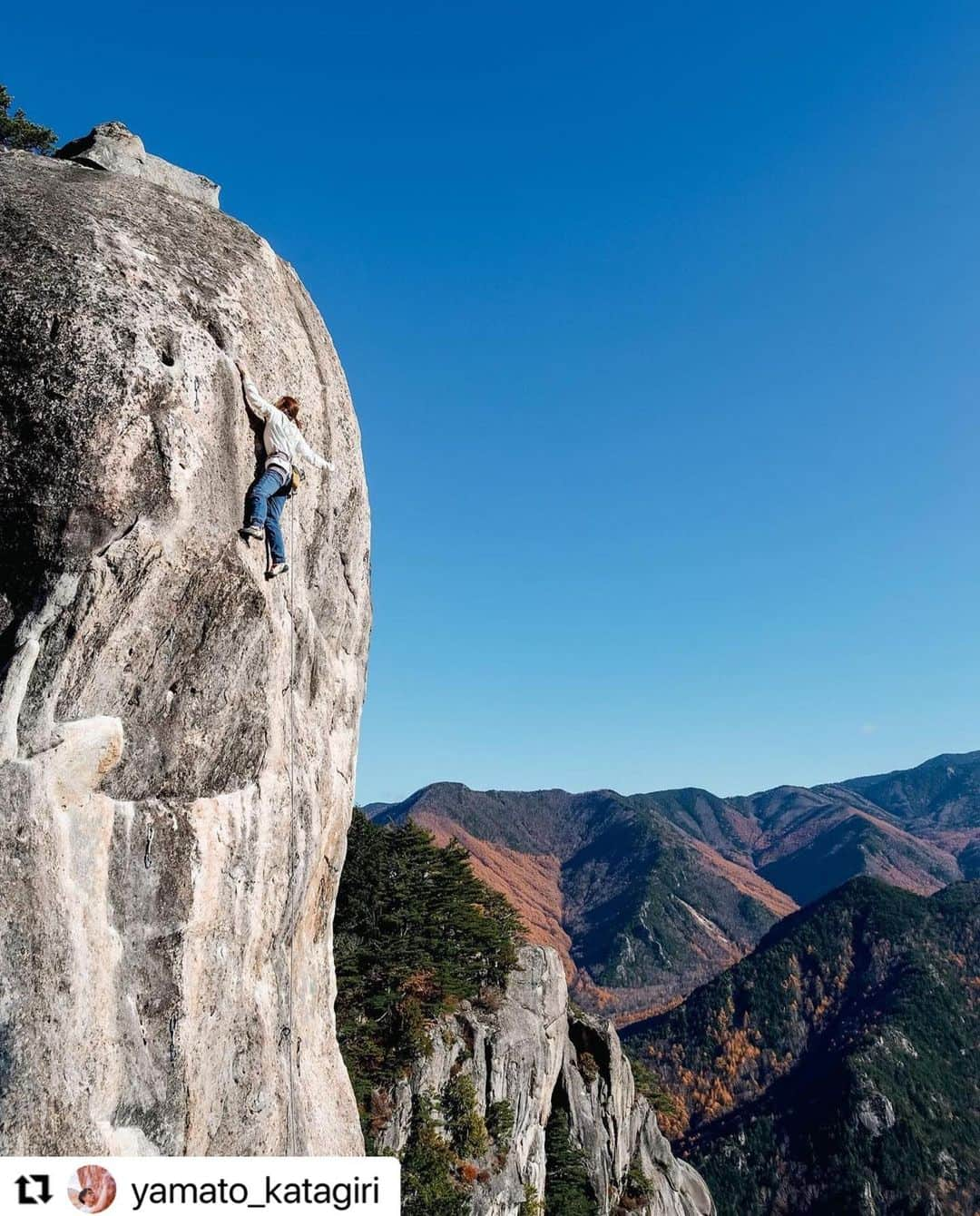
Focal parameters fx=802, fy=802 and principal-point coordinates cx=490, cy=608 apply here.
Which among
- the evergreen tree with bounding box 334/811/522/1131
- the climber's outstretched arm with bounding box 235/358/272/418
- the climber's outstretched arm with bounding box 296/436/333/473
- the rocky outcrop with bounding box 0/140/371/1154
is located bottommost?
the evergreen tree with bounding box 334/811/522/1131

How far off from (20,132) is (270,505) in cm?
2256

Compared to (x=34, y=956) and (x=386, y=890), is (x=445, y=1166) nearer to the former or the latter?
(x=386, y=890)

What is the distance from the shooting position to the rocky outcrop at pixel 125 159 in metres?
15.7

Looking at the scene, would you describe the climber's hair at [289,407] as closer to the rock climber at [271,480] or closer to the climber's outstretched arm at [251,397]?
the rock climber at [271,480]

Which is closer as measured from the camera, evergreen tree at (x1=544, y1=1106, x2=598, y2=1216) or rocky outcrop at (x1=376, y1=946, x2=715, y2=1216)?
rocky outcrop at (x1=376, y1=946, x2=715, y2=1216)

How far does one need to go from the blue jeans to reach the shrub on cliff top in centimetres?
2191

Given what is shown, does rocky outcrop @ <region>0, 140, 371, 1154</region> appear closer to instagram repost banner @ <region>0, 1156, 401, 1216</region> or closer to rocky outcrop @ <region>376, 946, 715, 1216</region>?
instagram repost banner @ <region>0, 1156, 401, 1216</region>

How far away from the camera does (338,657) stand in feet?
56.5

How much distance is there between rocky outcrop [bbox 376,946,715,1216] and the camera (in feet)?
109

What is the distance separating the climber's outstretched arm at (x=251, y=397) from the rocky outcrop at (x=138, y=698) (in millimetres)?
273

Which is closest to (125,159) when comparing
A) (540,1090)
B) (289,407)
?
(289,407)

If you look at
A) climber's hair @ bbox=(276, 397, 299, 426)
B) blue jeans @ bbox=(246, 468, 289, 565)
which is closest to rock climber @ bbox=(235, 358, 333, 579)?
blue jeans @ bbox=(246, 468, 289, 565)

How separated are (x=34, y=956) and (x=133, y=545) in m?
5.51

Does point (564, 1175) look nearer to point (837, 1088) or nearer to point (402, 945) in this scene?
point (402, 945)
